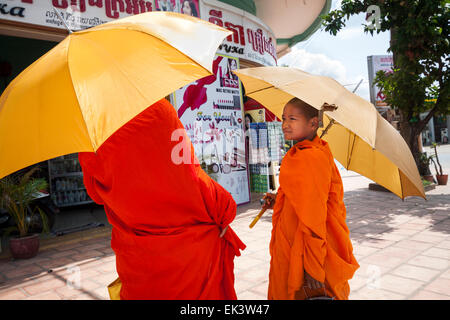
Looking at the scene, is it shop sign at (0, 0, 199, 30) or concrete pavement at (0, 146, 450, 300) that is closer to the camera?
concrete pavement at (0, 146, 450, 300)

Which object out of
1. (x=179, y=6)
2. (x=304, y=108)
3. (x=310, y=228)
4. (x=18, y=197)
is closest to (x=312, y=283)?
(x=310, y=228)

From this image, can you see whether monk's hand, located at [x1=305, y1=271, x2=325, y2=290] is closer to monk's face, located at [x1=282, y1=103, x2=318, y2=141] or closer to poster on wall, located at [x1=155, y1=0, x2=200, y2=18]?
monk's face, located at [x1=282, y1=103, x2=318, y2=141]

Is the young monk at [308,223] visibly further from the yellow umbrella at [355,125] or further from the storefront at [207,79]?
the storefront at [207,79]

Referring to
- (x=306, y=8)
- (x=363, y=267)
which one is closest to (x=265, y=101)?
(x=363, y=267)

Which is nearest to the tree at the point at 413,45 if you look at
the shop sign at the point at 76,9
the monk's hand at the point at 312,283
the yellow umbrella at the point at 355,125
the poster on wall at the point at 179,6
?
the poster on wall at the point at 179,6

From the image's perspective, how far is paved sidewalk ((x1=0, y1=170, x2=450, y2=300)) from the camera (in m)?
3.40

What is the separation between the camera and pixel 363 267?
3854mm

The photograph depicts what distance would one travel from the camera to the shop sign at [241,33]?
724cm

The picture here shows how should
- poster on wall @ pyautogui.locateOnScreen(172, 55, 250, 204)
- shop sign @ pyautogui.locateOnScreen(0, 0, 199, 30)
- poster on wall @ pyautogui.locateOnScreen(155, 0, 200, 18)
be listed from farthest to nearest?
poster on wall @ pyautogui.locateOnScreen(172, 55, 250, 204) < poster on wall @ pyautogui.locateOnScreen(155, 0, 200, 18) < shop sign @ pyautogui.locateOnScreen(0, 0, 199, 30)

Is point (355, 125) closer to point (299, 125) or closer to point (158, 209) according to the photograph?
point (299, 125)

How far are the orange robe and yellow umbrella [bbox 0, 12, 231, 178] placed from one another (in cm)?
79

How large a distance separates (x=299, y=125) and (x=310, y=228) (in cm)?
60

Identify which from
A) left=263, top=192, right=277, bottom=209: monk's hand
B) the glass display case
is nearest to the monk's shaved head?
left=263, top=192, right=277, bottom=209: monk's hand

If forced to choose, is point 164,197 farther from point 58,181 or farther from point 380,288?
point 58,181
